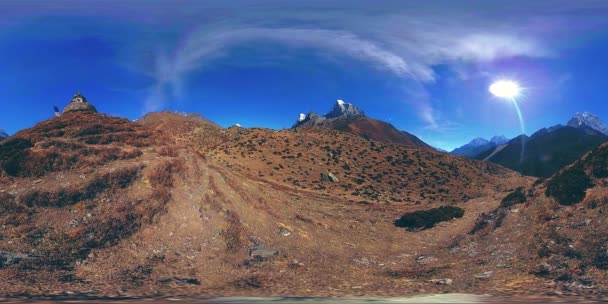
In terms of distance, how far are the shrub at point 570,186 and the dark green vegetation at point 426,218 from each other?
913 centimetres

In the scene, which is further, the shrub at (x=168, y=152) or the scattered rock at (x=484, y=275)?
the shrub at (x=168, y=152)

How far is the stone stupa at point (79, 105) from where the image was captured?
4397 cm

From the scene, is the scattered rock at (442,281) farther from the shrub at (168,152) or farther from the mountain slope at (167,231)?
the shrub at (168,152)

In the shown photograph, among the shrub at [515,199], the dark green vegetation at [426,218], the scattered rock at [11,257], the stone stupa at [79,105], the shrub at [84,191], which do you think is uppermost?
the stone stupa at [79,105]

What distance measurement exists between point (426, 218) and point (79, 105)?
4285 centimetres

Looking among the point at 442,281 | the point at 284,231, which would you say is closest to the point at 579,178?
the point at 442,281

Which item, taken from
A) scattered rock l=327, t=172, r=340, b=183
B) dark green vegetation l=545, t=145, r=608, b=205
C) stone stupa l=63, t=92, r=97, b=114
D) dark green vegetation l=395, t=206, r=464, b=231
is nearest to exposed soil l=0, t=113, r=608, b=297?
dark green vegetation l=395, t=206, r=464, b=231

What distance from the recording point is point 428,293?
15.3 m

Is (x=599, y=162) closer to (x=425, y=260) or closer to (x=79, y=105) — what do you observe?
(x=425, y=260)

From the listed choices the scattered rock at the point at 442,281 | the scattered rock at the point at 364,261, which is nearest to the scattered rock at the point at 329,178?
the scattered rock at the point at 364,261

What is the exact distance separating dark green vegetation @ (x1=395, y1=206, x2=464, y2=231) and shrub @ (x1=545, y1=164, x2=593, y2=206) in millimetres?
9130

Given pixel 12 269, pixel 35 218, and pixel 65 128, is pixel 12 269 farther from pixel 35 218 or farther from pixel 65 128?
pixel 65 128

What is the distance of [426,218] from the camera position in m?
35.0

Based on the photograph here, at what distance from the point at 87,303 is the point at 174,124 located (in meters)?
106
